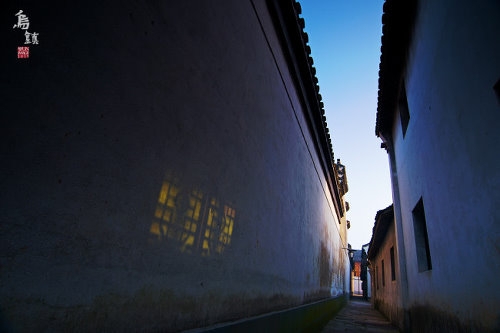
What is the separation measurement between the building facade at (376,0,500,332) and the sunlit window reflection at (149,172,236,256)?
2114 mm

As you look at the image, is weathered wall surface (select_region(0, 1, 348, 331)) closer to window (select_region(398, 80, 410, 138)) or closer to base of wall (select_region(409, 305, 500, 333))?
base of wall (select_region(409, 305, 500, 333))

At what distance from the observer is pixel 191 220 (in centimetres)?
195

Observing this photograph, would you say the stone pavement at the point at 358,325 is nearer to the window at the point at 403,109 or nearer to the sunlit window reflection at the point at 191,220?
the window at the point at 403,109

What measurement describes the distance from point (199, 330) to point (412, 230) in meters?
5.39

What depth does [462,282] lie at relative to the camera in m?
3.05

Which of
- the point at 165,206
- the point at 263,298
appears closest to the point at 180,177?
the point at 165,206

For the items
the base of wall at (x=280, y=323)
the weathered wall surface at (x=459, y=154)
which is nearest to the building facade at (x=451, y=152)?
the weathered wall surface at (x=459, y=154)

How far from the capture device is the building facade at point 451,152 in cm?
231

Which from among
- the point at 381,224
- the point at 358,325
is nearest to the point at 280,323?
the point at 358,325

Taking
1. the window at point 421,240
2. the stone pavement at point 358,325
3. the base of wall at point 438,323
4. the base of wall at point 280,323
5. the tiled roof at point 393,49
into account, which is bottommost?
the stone pavement at point 358,325

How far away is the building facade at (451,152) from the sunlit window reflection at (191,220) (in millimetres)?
2114

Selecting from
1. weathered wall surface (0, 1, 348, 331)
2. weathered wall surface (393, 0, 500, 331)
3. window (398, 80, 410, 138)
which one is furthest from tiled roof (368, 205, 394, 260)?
weathered wall surface (0, 1, 348, 331)

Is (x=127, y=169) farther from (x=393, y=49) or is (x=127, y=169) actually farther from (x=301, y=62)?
(x=393, y=49)

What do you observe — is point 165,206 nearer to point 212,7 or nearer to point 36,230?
point 36,230
